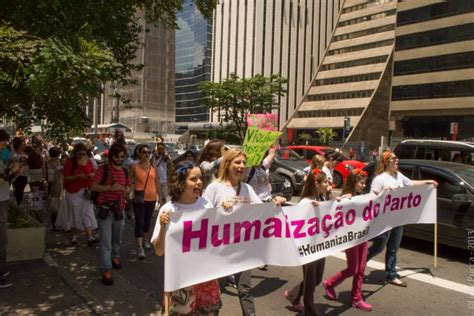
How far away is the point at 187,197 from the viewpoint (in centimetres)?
346

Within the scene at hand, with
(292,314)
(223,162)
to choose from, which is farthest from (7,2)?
(292,314)

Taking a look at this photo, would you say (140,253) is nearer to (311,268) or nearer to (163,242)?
(311,268)

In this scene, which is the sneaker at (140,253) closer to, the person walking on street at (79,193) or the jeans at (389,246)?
the person walking on street at (79,193)

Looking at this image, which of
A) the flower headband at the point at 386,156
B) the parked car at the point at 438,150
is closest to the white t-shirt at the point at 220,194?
the flower headband at the point at 386,156

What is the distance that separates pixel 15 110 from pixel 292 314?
603 cm

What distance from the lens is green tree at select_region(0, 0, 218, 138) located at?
15.0 feet

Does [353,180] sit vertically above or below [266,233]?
above

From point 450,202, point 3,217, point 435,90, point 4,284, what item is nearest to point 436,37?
point 435,90

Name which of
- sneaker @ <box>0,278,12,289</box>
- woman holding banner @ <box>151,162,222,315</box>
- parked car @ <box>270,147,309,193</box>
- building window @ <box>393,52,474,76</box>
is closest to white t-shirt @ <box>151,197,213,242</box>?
woman holding banner @ <box>151,162,222,315</box>

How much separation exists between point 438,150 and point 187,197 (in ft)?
32.6

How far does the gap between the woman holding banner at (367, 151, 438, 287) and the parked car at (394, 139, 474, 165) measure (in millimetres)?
6325

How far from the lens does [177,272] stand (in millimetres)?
3324

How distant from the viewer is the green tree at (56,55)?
4.59 m

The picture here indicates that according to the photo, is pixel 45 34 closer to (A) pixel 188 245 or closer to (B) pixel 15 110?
(B) pixel 15 110
